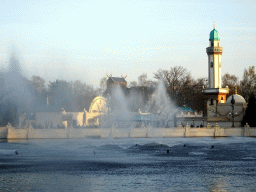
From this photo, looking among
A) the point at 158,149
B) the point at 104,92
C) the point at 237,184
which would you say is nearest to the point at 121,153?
the point at 158,149

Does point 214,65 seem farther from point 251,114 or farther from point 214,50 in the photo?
point 251,114

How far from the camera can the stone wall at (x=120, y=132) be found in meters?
71.2

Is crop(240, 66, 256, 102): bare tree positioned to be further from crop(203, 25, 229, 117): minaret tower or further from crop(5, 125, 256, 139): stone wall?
crop(5, 125, 256, 139): stone wall

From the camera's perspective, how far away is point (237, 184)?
1261 inches

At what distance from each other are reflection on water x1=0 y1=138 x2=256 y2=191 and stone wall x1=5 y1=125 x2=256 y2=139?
7371 millimetres

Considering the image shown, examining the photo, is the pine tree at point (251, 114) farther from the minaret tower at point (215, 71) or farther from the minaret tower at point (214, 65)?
the minaret tower at point (214, 65)

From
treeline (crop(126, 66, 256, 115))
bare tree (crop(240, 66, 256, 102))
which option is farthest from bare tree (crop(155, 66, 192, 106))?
bare tree (crop(240, 66, 256, 102))

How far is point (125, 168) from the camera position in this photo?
4019 cm

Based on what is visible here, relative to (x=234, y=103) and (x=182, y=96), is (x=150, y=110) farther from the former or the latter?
(x=234, y=103)

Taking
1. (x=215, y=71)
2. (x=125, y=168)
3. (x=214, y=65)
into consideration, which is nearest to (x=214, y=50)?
(x=214, y=65)

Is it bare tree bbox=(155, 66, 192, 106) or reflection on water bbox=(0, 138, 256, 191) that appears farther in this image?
bare tree bbox=(155, 66, 192, 106)

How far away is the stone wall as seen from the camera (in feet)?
234

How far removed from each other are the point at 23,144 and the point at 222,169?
31487 millimetres

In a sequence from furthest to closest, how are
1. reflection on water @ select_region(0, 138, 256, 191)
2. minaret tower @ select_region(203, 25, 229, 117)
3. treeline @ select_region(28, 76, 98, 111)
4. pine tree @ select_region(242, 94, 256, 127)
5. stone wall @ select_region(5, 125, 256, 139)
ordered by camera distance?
minaret tower @ select_region(203, 25, 229, 117)
treeline @ select_region(28, 76, 98, 111)
pine tree @ select_region(242, 94, 256, 127)
stone wall @ select_region(5, 125, 256, 139)
reflection on water @ select_region(0, 138, 256, 191)
